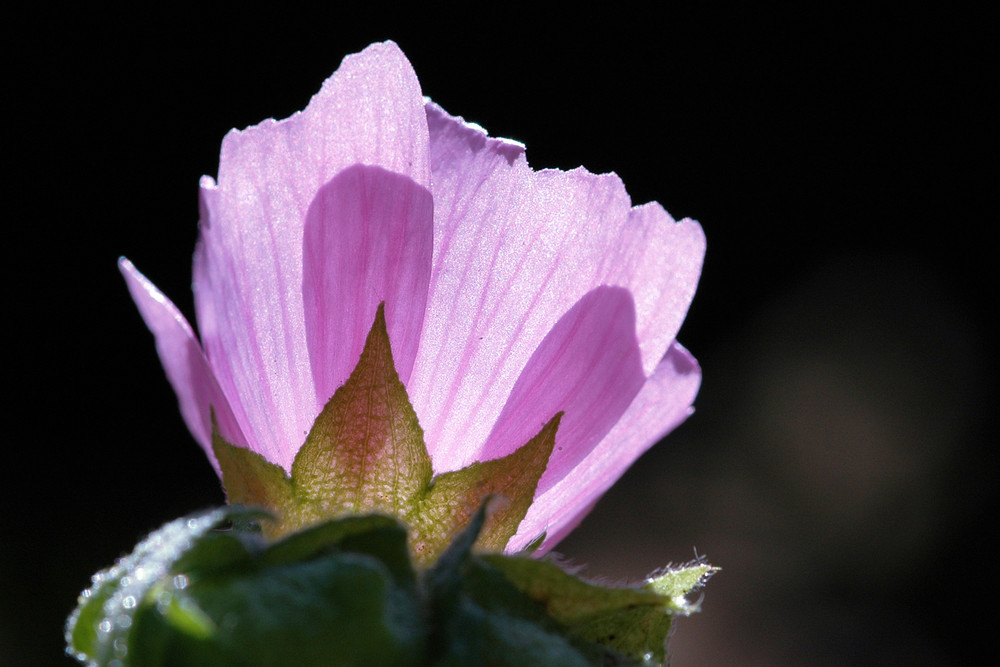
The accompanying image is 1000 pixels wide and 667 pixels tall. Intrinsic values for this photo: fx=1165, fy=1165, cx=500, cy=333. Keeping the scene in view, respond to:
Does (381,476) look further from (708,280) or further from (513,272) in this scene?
(708,280)

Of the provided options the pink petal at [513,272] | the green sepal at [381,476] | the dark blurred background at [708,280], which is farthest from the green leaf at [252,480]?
the dark blurred background at [708,280]

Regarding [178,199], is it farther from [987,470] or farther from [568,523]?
[568,523]

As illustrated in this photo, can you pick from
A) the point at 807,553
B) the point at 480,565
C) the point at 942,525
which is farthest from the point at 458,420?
the point at 942,525

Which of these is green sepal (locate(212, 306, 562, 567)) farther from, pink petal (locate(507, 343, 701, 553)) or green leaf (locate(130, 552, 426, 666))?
green leaf (locate(130, 552, 426, 666))

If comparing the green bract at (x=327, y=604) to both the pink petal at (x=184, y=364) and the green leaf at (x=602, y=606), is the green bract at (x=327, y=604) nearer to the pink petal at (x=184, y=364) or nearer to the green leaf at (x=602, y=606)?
the green leaf at (x=602, y=606)

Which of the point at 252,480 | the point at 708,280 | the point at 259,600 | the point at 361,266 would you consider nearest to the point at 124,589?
the point at 259,600

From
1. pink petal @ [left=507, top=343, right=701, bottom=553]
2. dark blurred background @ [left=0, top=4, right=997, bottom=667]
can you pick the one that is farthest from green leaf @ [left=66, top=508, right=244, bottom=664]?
dark blurred background @ [left=0, top=4, right=997, bottom=667]
